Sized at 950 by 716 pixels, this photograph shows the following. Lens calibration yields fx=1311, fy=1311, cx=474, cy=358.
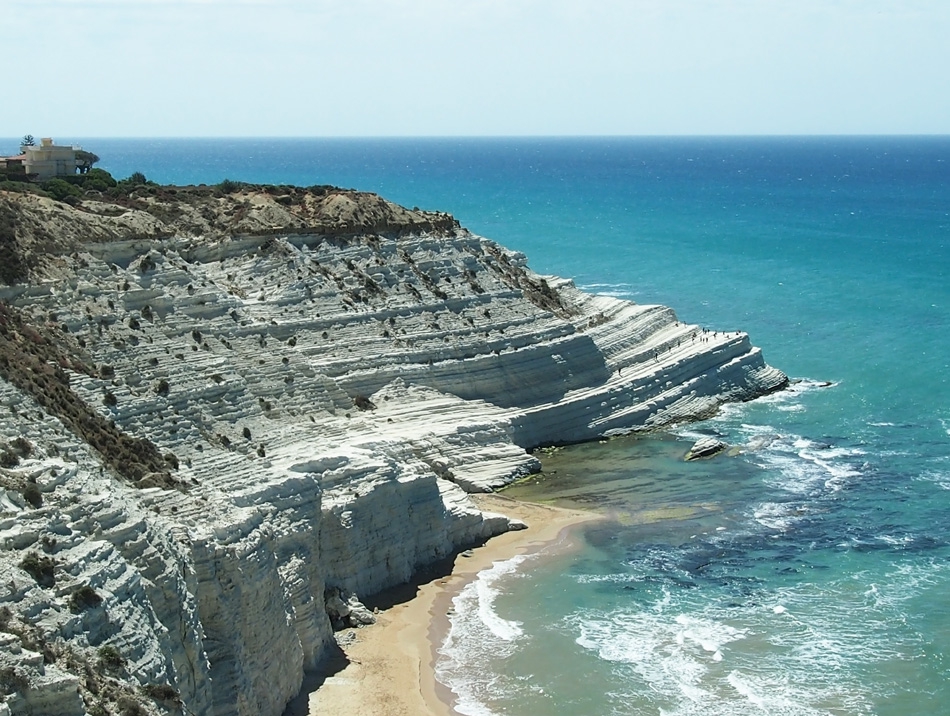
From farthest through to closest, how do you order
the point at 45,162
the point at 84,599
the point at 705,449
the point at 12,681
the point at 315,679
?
the point at 45,162 < the point at 705,449 < the point at 315,679 < the point at 84,599 < the point at 12,681

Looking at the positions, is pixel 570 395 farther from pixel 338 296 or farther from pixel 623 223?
pixel 623 223

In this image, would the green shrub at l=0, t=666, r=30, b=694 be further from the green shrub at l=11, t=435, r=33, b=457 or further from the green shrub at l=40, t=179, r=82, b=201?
the green shrub at l=40, t=179, r=82, b=201

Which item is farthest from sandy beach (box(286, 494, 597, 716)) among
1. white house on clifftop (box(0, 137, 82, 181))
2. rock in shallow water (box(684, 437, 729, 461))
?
white house on clifftop (box(0, 137, 82, 181))

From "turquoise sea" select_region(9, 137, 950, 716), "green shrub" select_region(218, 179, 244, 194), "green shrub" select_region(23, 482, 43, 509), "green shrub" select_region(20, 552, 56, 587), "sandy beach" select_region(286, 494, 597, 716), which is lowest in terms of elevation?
"sandy beach" select_region(286, 494, 597, 716)

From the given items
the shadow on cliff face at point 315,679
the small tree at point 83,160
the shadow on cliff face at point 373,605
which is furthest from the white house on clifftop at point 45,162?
the shadow on cliff face at point 315,679

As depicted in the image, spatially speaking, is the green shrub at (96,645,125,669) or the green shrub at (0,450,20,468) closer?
the green shrub at (96,645,125,669)

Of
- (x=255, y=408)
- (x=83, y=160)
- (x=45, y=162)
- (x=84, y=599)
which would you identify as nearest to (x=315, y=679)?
(x=84, y=599)

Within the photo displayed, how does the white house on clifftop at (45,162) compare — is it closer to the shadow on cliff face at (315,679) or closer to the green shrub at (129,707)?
the shadow on cliff face at (315,679)

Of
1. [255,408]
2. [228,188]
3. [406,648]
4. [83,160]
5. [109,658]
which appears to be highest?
[83,160]

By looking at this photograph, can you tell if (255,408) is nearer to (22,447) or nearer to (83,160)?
(22,447)
